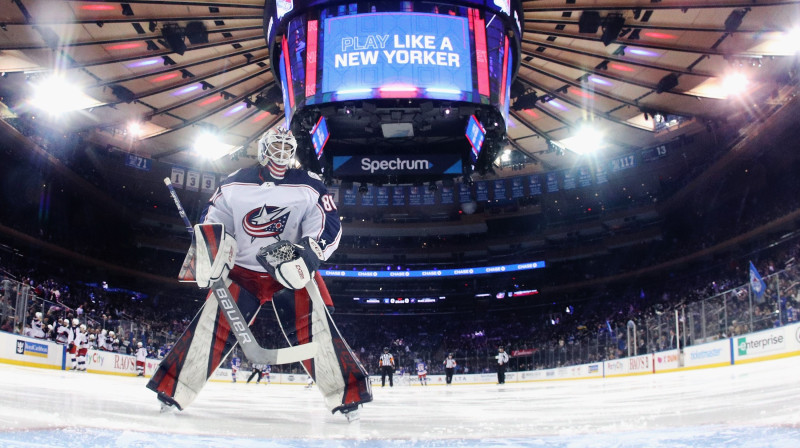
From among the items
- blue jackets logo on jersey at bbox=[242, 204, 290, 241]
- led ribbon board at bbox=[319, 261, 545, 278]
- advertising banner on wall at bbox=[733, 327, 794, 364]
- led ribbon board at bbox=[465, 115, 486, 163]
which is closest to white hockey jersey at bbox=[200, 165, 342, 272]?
blue jackets logo on jersey at bbox=[242, 204, 290, 241]

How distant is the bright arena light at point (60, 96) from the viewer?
18.6 m

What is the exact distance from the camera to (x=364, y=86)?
40.3 ft

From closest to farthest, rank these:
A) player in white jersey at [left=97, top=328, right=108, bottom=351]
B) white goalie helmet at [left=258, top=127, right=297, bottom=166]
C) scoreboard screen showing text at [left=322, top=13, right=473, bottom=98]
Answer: white goalie helmet at [left=258, top=127, right=297, bottom=166] → scoreboard screen showing text at [left=322, top=13, right=473, bottom=98] → player in white jersey at [left=97, top=328, right=108, bottom=351]

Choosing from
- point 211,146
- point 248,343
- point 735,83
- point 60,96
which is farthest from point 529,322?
point 248,343

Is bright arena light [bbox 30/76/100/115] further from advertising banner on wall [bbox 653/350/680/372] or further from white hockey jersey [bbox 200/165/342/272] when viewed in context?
advertising banner on wall [bbox 653/350/680/372]

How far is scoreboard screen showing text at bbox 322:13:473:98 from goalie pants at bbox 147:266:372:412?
8871 mm

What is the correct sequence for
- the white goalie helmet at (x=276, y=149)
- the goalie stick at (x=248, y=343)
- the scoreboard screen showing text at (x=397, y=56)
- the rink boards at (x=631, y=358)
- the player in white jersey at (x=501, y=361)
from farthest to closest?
the player in white jersey at (x=501, y=361) → the rink boards at (x=631, y=358) → the scoreboard screen showing text at (x=397, y=56) → the white goalie helmet at (x=276, y=149) → the goalie stick at (x=248, y=343)

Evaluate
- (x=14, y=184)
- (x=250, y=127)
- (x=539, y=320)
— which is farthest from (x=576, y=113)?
(x=14, y=184)

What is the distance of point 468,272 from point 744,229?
18099 millimetres

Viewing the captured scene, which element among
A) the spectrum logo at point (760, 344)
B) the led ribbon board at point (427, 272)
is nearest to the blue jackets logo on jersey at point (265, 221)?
the spectrum logo at point (760, 344)

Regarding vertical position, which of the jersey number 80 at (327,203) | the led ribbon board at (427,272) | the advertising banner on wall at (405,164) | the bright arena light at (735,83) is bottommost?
the jersey number 80 at (327,203)

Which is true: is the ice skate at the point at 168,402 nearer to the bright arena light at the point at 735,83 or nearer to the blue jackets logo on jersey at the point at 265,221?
the blue jackets logo on jersey at the point at 265,221

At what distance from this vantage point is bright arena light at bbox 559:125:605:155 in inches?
891

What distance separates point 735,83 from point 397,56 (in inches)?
536
